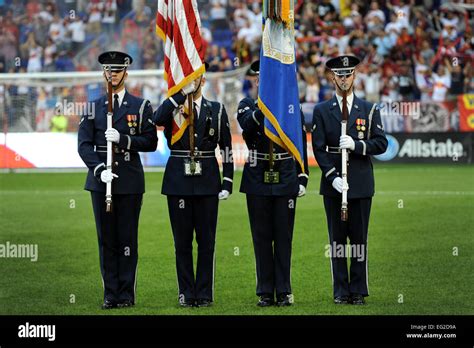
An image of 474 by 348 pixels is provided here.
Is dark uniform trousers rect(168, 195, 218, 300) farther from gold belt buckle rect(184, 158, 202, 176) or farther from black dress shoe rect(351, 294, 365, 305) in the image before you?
black dress shoe rect(351, 294, 365, 305)

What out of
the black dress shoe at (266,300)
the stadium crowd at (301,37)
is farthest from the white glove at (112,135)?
the stadium crowd at (301,37)

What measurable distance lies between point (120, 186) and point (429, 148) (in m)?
15.5

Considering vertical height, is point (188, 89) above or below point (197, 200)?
above

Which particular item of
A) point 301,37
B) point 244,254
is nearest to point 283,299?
point 244,254

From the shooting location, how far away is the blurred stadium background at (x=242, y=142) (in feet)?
36.7

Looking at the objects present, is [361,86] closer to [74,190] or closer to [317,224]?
[74,190]

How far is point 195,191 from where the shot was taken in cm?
957

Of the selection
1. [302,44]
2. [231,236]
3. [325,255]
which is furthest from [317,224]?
[302,44]

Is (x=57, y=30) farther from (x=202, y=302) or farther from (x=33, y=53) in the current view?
(x=202, y=302)

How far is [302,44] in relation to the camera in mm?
28891

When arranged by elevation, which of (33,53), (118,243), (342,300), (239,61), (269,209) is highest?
(33,53)

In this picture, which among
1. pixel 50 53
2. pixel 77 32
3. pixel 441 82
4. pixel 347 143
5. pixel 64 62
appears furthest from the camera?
pixel 77 32

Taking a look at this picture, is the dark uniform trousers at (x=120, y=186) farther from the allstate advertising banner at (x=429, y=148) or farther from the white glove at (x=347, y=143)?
the allstate advertising banner at (x=429, y=148)

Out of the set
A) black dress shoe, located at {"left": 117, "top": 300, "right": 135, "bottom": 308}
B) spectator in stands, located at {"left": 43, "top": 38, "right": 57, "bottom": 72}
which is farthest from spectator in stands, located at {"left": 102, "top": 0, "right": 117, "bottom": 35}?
black dress shoe, located at {"left": 117, "top": 300, "right": 135, "bottom": 308}
